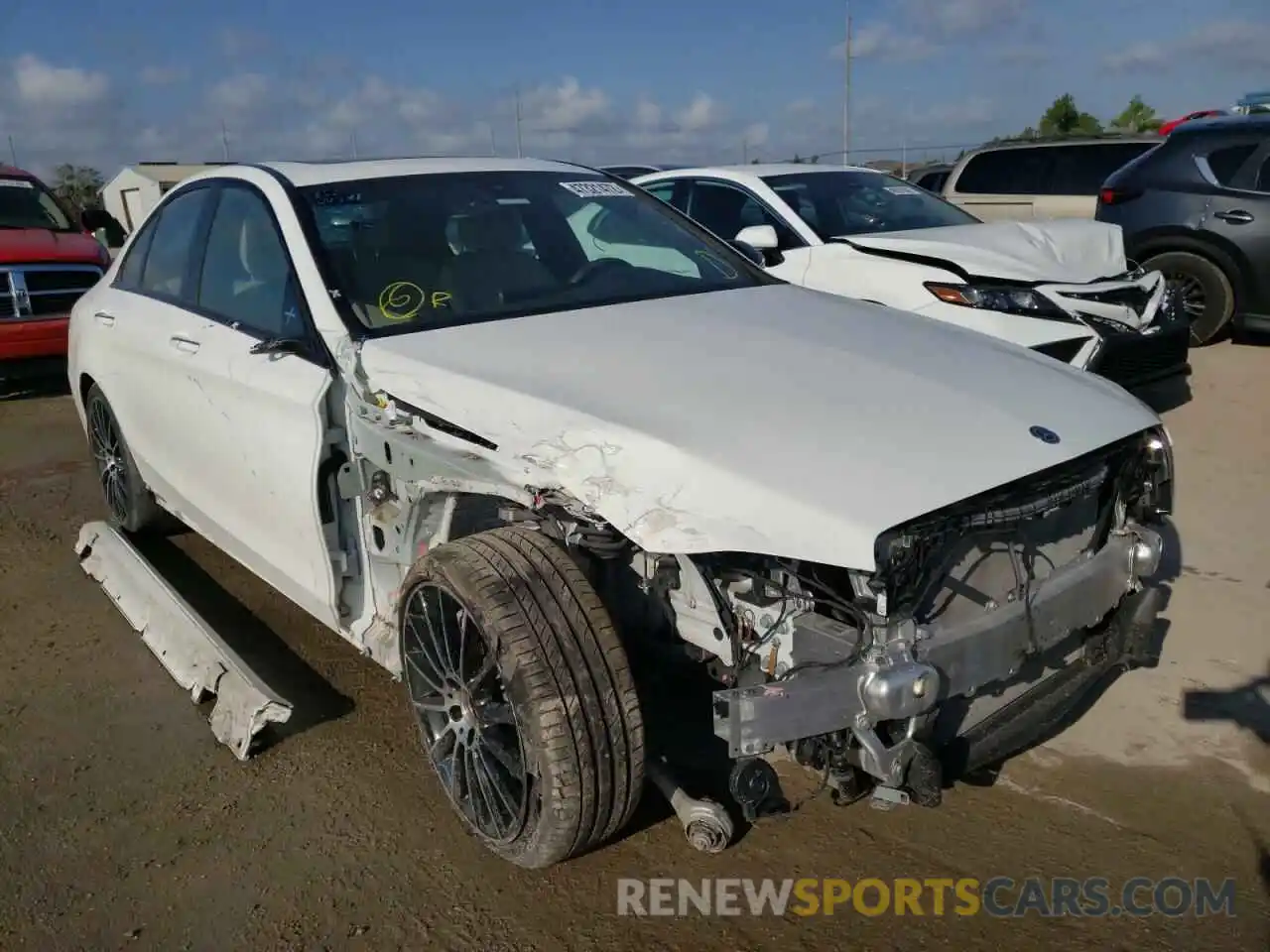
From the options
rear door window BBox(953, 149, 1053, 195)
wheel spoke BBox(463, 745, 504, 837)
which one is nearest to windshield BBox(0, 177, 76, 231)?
wheel spoke BBox(463, 745, 504, 837)

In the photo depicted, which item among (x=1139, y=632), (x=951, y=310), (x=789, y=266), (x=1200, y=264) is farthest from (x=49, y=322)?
(x=1200, y=264)

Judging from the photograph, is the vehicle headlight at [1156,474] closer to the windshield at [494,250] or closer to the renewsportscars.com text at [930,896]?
the renewsportscars.com text at [930,896]

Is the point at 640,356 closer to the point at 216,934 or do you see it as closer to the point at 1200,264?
the point at 216,934

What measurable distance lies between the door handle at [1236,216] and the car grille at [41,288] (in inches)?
362

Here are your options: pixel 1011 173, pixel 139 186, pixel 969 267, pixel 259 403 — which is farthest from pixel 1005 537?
pixel 139 186

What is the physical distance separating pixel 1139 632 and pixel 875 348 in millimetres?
1081

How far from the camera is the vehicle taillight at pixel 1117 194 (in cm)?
854

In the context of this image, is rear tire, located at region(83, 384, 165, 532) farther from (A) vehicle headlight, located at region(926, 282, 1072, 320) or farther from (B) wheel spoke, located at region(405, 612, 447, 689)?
(A) vehicle headlight, located at region(926, 282, 1072, 320)

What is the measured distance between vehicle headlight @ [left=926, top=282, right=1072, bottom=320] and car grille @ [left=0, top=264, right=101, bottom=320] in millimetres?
7023

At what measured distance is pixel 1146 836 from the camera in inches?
110

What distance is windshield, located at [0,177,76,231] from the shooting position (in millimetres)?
9348

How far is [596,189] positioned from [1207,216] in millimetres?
6202

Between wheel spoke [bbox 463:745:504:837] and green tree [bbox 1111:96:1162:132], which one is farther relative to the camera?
green tree [bbox 1111:96:1162:132]

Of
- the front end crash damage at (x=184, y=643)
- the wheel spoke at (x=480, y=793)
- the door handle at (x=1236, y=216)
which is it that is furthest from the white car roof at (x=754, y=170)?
the wheel spoke at (x=480, y=793)
